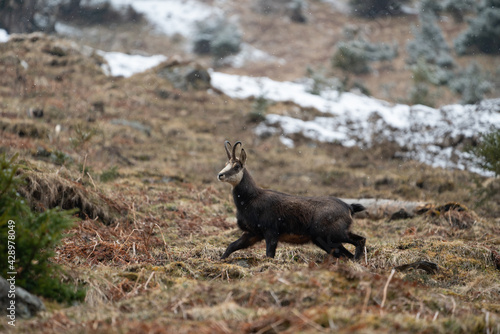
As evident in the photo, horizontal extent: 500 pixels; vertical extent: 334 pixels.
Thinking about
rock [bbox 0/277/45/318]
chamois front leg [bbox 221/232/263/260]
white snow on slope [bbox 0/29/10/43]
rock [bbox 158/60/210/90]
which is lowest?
rock [bbox 158/60/210/90]

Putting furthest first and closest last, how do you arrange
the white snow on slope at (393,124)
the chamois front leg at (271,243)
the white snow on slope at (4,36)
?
the white snow on slope at (4,36) < the white snow on slope at (393,124) < the chamois front leg at (271,243)

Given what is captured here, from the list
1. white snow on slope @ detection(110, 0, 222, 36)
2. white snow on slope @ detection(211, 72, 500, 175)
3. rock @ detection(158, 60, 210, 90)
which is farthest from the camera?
white snow on slope @ detection(110, 0, 222, 36)

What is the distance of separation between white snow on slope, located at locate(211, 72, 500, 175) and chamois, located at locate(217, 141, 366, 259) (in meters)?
11.8

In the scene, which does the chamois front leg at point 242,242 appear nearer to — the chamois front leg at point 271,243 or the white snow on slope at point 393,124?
the chamois front leg at point 271,243

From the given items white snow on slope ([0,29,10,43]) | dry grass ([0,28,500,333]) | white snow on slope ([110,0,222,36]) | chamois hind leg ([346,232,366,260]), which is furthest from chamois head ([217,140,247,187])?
white snow on slope ([110,0,222,36])

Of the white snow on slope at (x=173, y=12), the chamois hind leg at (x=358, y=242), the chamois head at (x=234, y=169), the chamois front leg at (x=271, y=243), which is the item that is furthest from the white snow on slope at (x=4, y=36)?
the chamois hind leg at (x=358, y=242)

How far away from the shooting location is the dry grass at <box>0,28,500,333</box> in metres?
3.67

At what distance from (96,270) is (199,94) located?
20.5m

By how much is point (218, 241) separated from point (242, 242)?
1463 mm

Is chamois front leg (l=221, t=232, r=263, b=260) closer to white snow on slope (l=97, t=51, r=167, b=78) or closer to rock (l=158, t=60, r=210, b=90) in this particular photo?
rock (l=158, t=60, r=210, b=90)

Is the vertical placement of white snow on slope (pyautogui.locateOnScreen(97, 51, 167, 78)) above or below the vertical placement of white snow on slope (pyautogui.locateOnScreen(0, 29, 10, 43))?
below

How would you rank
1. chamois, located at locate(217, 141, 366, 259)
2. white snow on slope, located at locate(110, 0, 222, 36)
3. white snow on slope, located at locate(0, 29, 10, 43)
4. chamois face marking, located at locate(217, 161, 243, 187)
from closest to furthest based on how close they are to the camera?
chamois, located at locate(217, 141, 366, 259), chamois face marking, located at locate(217, 161, 243, 187), white snow on slope, located at locate(0, 29, 10, 43), white snow on slope, located at locate(110, 0, 222, 36)

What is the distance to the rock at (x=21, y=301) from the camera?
12.2ft

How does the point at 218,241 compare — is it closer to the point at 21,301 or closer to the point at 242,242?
the point at 242,242
